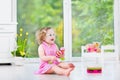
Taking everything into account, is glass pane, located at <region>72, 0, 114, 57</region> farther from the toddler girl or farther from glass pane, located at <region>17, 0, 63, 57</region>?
A: the toddler girl

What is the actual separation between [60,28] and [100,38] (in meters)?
0.80

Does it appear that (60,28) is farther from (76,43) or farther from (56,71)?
(56,71)

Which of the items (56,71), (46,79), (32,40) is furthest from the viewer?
(32,40)

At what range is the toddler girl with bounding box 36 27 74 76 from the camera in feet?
11.0

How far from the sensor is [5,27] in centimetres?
495

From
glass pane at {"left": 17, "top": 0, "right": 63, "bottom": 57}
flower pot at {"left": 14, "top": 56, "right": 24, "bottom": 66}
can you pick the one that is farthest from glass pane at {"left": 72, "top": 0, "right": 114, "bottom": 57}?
flower pot at {"left": 14, "top": 56, "right": 24, "bottom": 66}

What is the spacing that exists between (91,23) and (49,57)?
7.59 feet

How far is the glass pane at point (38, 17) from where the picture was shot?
539cm

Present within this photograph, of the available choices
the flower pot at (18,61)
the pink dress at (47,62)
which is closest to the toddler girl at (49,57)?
the pink dress at (47,62)

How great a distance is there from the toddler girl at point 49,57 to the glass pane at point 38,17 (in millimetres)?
1839

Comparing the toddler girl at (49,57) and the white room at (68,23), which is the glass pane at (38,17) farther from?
the toddler girl at (49,57)

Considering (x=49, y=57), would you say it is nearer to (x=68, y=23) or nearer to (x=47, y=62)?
(x=47, y=62)

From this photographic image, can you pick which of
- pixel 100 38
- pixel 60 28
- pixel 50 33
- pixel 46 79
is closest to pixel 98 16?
pixel 100 38

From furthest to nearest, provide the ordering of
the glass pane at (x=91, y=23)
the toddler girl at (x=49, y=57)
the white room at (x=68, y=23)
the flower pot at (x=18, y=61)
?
the glass pane at (x=91, y=23) < the white room at (x=68, y=23) < the flower pot at (x=18, y=61) < the toddler girl at (x=49, y=57)
